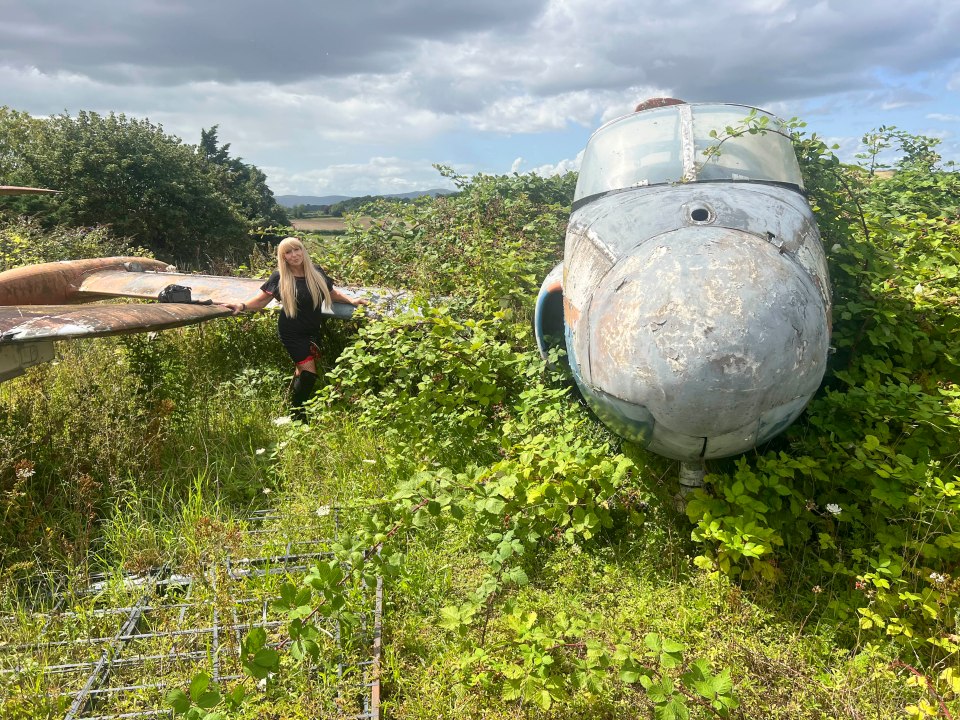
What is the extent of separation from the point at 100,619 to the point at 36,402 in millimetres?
2776

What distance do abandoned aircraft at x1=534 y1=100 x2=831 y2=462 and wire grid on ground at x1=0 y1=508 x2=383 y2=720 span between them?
162cm

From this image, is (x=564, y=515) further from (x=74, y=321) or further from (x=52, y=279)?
(x=52, y=279)

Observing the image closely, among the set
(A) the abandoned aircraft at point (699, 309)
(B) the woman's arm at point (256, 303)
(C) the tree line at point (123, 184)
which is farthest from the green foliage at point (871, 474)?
(C) the tree line at point (123, 184)

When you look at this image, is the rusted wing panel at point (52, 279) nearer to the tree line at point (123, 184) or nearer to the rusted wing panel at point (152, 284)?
the rusted wing panel at point (152, 284)

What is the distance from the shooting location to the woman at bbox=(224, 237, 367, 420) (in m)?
5.12

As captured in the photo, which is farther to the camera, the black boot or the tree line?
the tree line

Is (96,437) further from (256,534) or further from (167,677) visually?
(167,677)

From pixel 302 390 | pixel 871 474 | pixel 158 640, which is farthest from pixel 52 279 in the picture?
pixel 871 474

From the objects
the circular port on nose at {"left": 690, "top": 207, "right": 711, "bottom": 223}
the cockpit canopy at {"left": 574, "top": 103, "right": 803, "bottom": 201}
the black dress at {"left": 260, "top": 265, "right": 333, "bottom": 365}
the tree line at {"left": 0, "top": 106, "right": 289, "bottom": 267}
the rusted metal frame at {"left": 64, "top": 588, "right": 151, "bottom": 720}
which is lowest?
the rusted metal frame at {"left": 64, "top": 588, "right": 151, "bottom": 720}

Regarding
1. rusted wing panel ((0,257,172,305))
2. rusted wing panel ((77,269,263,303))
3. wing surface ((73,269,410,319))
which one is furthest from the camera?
rusted wing panel ((77,269,263,303))

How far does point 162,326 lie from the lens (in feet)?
11.4

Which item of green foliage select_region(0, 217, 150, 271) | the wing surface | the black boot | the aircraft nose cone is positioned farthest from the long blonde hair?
green foliage select_region(0, 217, 150, 271)

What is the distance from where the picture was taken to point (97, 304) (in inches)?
183

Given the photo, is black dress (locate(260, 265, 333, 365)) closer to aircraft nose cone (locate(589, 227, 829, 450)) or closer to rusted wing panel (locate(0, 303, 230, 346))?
rusted wing panel (locate(0, 303, 230, 346))
